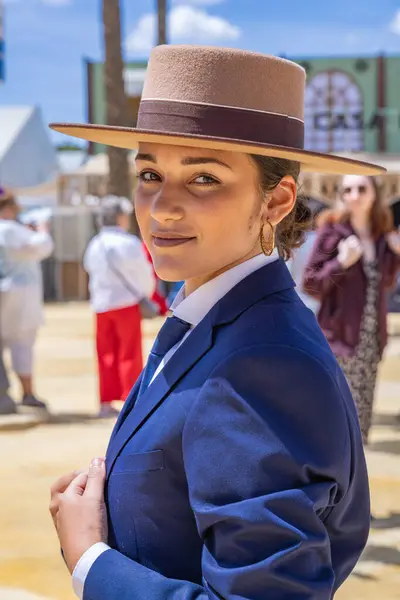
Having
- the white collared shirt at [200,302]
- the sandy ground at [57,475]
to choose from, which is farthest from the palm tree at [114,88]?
the white collared shirt at [200,302]

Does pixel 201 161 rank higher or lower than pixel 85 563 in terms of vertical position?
higher

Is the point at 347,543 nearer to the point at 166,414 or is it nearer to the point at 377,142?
the point at 166,414

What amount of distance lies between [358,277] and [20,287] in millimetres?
3056

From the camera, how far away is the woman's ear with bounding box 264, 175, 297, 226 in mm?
1699

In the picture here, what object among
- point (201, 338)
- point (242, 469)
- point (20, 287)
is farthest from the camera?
point (20, 287)

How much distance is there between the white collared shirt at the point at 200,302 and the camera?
1.57 m

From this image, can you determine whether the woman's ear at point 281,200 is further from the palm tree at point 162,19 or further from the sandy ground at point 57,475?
the palm tree at point 162,19

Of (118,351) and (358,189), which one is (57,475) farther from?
(358,189)

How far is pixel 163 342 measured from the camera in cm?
175

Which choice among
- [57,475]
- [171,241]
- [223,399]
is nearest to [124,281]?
[57,475]

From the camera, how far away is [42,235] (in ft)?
25.9

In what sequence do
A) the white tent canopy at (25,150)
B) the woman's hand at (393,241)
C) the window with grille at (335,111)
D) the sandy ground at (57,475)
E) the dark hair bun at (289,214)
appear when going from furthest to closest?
the window with grille at (335,111)
the white tent canopy at (25,150)
the woman's hand at (393,241)
the sandy ground at (57,475)
the dark hair bun at (289,214)

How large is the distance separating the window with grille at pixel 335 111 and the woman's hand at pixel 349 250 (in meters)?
25.1

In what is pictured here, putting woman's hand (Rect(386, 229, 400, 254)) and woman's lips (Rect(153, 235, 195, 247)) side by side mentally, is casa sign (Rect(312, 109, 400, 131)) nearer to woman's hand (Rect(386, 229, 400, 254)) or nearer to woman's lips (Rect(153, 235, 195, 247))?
woman's hand (Rect(386, 229, 400, 254))
